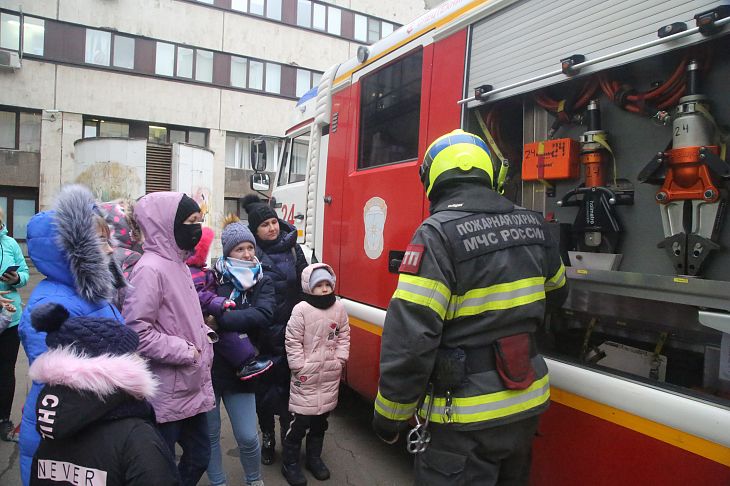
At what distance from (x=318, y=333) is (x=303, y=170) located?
2574mm

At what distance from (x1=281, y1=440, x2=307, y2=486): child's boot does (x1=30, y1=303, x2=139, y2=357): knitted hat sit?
203 cm

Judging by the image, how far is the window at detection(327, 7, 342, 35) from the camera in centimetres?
2223

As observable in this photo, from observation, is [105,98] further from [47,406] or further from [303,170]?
[47,406]

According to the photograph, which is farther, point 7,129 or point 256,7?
point 256,7

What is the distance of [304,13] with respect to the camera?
2172 centimetres

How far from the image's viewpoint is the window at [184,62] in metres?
19.3

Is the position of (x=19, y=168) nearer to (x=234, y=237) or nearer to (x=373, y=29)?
(x=373, y=29)

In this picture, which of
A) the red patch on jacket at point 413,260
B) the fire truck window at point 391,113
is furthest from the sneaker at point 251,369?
the fire truck window at point 391,113

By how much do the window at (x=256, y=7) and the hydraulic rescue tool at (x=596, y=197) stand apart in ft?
69.0

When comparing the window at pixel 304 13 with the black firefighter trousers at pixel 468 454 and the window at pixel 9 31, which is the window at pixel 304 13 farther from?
the black firefighter trousers at pixel 468 454

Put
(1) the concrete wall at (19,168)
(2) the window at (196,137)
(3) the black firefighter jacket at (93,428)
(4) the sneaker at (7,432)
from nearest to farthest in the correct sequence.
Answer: (3) the black firefighter jacket at (93,428)
(4) the sneaker at (7,432)
(1) the concrete wall at (19,168)
(2) the window at (196,137)

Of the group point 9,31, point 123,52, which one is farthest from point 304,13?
point 9,31

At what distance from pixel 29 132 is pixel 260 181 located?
16193 mm

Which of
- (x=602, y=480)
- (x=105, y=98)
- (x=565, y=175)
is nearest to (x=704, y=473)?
(x=602, y=480)
